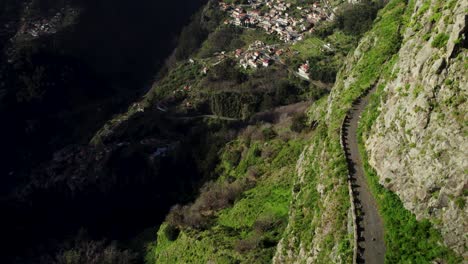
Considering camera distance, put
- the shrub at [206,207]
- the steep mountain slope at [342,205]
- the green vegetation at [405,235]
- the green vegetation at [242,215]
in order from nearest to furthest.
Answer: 1. the green vegetation at [405,235]
2. the steep mountain slope at [342,205]
3. the green vegetation at [242,215]
4. the shrub at [206,207]

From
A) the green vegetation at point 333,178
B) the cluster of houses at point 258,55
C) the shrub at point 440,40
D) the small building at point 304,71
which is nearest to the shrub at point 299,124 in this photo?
the green vegetation at point 333,178

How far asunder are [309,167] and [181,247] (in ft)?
60.5

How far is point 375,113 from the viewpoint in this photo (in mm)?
27578

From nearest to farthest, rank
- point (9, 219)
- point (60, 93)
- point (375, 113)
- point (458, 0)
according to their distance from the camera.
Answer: point (458, 0) < point (375, 113) < point (9, 219) < point (60, 93)

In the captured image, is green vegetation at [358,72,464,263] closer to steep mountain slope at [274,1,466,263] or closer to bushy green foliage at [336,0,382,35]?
steep mountain slope at [274,1,466,263]

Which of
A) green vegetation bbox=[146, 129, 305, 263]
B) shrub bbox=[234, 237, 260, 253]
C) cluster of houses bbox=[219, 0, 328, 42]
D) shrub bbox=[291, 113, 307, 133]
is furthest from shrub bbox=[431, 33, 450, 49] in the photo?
cluster of houses bbox=[219, 0, 328, 42]

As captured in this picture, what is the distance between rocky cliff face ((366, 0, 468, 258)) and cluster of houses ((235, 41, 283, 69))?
62737mm

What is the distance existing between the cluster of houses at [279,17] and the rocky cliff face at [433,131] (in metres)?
72.4

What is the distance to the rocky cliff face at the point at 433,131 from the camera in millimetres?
18656

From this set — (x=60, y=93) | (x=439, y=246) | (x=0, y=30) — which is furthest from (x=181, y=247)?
(x=0, y=30)

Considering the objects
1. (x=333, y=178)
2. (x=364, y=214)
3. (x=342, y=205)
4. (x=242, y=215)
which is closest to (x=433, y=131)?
(x=364, y=214)

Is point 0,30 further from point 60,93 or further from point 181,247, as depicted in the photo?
point 181,247

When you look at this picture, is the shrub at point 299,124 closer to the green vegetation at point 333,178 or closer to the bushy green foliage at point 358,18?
the green vegetation at point 333,178

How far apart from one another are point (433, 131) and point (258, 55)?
71.3m
